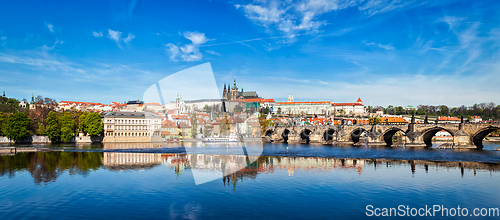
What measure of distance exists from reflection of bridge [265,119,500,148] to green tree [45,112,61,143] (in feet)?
178

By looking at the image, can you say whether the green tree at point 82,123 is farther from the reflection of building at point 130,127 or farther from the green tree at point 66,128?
the reflection of building at point 130,127

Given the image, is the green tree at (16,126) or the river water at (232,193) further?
the green tree at (16,126)

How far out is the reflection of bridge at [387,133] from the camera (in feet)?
174

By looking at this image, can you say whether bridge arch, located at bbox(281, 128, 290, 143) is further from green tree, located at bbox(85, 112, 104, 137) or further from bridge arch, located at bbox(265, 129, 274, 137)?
green tree, located at bbox(85, 112, 104, 137)

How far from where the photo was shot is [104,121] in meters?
78.4

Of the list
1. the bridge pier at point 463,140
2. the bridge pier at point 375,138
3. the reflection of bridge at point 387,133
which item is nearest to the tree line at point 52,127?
the reflection of bridge at point 387,133

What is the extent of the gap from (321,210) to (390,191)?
21.7 feet

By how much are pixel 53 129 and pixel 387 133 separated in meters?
76.7

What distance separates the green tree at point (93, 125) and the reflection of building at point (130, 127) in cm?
310

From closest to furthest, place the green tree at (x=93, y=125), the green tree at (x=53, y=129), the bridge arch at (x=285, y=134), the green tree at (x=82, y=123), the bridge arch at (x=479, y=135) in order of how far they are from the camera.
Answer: the bridge arch at (x=479, y=135), the green tree at (x=53, y=129), the green tree at (x=93, y=125), the green tree at (x=82, y=123), the bridge arch at (x=285, y=134)

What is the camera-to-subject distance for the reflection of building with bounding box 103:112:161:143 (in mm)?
78438

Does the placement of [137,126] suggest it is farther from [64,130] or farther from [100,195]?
[100,195]

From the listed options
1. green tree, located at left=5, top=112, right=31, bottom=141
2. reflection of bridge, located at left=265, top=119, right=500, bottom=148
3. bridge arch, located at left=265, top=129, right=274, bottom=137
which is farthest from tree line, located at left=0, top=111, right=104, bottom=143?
bridge arch, located at left=265, top=129, right=274, bottom=137

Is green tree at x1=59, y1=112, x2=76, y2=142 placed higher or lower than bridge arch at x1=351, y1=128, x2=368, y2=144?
higher
